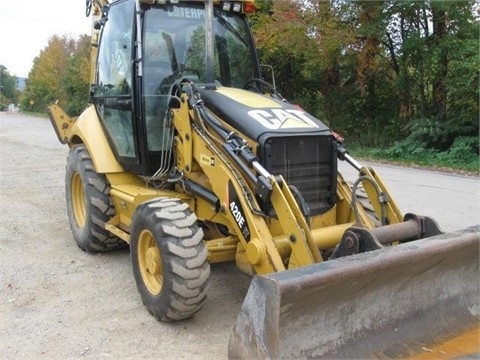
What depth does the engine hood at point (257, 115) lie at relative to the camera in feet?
13.6

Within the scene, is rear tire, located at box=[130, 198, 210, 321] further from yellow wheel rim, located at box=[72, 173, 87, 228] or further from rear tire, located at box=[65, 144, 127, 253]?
yellow wheel rim, located at box=[72, 173, 87, 228]

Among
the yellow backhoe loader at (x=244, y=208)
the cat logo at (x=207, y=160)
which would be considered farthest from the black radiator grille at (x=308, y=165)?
the cat logo at (x=207, y=160)

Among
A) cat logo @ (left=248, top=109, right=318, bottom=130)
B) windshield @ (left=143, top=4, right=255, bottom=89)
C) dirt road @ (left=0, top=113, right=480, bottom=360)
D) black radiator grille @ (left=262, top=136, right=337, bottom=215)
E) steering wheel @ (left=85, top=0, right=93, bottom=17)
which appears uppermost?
steering wheel @ (left=85, top=0, right=93, bottom=17)

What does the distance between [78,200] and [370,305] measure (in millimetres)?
3991

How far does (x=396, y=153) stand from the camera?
14523mm

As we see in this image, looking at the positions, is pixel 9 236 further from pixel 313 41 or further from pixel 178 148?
pixel 313 41

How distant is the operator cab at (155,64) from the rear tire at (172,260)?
0.92 metres

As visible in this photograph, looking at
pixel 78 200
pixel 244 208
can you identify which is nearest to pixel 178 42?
pixel 244 208

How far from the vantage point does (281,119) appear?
431cm

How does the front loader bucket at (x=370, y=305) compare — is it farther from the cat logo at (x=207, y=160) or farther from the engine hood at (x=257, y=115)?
the cat logo at (x=207, y=160)

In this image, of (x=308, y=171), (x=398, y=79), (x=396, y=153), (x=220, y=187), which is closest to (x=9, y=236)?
(x=220, y=187)

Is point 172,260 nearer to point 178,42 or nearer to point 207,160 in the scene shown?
point 207,160

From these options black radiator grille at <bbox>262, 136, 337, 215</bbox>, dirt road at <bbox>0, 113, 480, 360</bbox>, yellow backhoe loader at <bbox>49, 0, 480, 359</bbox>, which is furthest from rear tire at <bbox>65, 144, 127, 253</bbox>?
black radiator grille at <bbox>262, 136, 337, 215</bbox>

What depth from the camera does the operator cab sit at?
4.89 m
